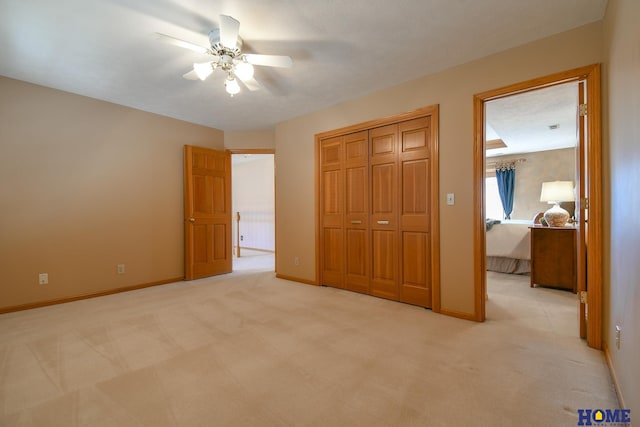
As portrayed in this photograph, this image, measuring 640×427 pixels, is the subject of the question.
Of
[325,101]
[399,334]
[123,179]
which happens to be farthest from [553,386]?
[123,179]

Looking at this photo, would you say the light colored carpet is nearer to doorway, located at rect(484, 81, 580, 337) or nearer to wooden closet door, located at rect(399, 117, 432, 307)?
doorway, located at rect(484, 81, 580, 337)

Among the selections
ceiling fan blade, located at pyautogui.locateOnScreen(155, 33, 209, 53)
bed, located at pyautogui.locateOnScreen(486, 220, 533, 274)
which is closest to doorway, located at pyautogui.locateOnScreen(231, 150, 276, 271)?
bed, located at pyautogui.locateOnScreen(486, 220, 533, 274)

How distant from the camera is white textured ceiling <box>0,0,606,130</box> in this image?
6.58 ft

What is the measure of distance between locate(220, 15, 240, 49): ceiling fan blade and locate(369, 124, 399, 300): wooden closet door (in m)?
1.89

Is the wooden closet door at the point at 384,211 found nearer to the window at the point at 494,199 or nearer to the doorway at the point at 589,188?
the doorway at the point at 589,188

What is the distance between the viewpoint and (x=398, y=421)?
1397 mm

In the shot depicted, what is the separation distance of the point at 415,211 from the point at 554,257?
7.22 ft

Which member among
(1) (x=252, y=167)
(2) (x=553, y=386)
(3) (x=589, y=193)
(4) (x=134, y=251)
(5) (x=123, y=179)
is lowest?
(2) (x=553, y=386)

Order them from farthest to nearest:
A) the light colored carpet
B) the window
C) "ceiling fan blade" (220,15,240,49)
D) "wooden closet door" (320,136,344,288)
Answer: the window
"wooden closet door" (320,136,344,288)
"ceiling fan blade" (220,15,240,49)
the light colored carpet

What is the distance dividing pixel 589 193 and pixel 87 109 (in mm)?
5136

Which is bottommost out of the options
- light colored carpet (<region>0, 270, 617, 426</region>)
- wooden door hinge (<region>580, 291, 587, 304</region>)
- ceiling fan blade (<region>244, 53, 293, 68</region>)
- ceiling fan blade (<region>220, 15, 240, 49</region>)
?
light colored carpet (<region>0, 270, 617, 426</region>)

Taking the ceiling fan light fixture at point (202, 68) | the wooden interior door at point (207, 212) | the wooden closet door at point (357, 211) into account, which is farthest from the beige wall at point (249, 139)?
the ceiling fan light fixture at point (202, 68)

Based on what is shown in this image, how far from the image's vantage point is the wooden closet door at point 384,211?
10.8 ft

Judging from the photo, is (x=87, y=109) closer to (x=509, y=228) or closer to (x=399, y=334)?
(x=399, y=334)
